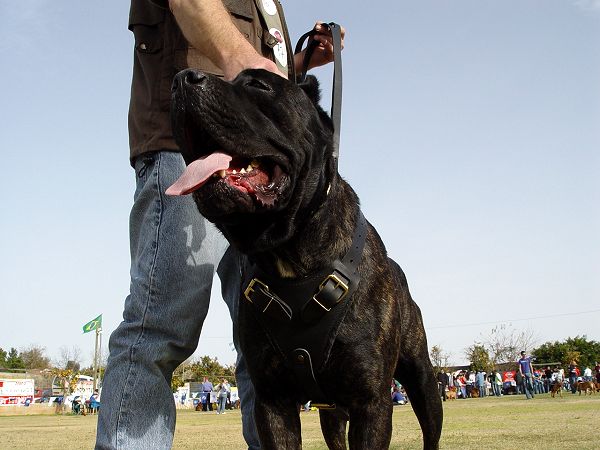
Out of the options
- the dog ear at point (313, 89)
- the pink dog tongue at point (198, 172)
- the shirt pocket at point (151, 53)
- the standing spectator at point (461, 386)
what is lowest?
the standing spectator at point (461, 386)

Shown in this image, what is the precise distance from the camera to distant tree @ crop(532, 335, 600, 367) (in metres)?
61.4

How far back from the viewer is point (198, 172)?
2264mm

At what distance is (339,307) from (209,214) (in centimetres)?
78

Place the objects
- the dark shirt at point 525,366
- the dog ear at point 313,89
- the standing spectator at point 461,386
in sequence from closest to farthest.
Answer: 1. the dog ear at point 313,89
2. the dark shirt at point 525,366
3. the standing spectator at point 461,386

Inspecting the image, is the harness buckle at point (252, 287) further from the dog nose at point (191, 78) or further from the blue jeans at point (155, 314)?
the dog nose at point (191, 78)

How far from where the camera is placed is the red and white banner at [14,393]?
4381cm

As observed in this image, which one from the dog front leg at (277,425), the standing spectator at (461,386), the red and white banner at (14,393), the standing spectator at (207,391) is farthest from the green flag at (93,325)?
the dog front leg at (277,425)

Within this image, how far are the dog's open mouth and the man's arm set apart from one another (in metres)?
0.46

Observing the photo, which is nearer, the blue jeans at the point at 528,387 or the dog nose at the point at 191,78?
the dog nose at the point at 191,78

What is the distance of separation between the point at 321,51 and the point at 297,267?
1.68 m

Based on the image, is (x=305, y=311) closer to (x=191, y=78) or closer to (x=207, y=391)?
(x=191, y=78)

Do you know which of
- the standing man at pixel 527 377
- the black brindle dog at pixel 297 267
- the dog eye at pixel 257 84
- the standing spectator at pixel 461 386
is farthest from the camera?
the standing spectator at pixel 461 386

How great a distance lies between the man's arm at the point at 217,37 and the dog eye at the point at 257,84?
0.09 metres

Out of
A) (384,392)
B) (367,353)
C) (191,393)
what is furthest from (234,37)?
(191,393)
